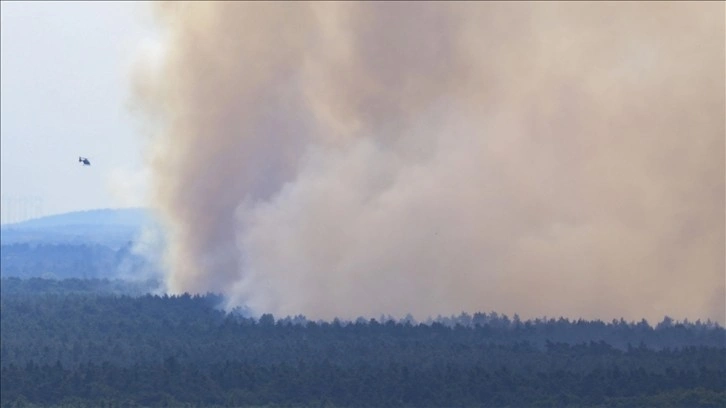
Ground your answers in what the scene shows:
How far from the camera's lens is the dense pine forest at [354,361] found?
64.1 meters

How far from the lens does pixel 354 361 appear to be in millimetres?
71438

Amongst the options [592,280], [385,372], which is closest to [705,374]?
[385,372]

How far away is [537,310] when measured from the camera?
86.0 metres

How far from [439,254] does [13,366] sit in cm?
2373

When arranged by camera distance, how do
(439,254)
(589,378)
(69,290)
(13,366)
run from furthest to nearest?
(69,290), (439,254), (13,366), (589,378)

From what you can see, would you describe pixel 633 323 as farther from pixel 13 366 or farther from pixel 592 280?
pixel 13 366

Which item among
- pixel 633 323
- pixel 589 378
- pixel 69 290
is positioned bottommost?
pixel 589 378

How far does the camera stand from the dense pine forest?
210 ft

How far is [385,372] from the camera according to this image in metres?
67.4

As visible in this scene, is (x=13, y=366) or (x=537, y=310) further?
(x=537, y=310)

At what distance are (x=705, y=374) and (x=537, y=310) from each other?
2038cm

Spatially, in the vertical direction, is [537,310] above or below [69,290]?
below

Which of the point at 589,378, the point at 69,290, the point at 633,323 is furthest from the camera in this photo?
the point at 69,290

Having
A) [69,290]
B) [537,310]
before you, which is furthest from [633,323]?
[69,290]
